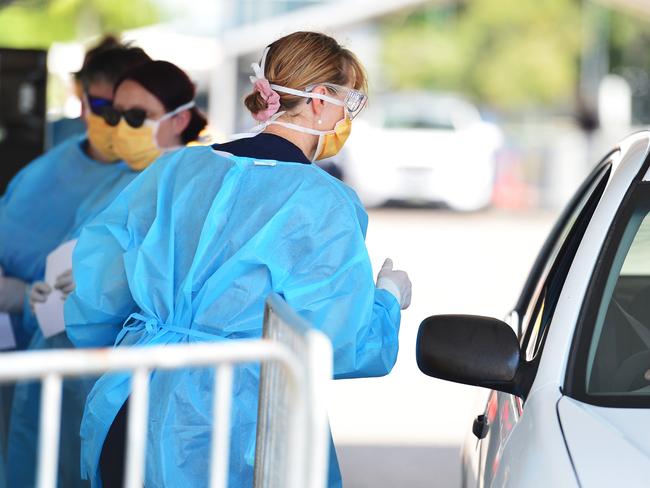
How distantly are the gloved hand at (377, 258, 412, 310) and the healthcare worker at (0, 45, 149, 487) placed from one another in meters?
1.43

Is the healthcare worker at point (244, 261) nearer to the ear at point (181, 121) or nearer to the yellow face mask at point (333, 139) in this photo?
the yellow face mask at point (333, 139)

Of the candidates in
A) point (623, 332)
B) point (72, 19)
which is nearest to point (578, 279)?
point (623, 332)

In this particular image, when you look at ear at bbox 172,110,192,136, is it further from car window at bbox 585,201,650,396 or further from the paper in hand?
car window at bbox 585,201,650,396

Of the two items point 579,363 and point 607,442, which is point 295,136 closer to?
point 579,363

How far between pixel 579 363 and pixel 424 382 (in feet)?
19.6

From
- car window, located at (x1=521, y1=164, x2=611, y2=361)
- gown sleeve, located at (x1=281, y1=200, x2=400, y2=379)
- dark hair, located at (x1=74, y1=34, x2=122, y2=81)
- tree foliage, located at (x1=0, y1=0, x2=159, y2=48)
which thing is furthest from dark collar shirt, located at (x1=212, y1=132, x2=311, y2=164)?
tree foliage, located at (x1=0, y1=0, x2=159, y2=48)

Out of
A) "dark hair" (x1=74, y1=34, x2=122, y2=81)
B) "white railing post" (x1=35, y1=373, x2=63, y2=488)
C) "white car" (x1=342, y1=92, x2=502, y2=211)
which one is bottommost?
"white car" (x1=342, y1=92, x2=502, y2=211)

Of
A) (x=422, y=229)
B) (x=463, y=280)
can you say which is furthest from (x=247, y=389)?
(x=422, y=229)

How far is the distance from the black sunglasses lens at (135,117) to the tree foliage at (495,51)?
121 feet

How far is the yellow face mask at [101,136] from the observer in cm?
454

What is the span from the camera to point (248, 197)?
298 cm

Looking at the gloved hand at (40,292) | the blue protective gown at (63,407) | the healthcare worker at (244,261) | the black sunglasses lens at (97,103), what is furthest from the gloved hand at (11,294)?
the healthcare worker at (244,261)

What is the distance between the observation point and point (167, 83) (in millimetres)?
4316

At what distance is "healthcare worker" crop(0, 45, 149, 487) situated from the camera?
445 cm
